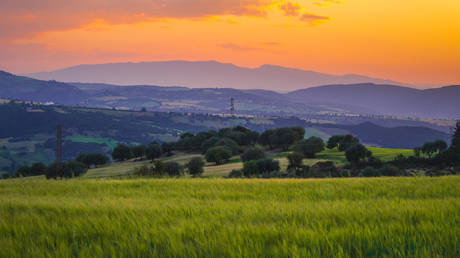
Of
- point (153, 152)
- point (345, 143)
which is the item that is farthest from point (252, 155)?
point (153, 152)

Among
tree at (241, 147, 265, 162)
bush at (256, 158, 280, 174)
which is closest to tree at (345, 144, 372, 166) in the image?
bush at (256, 158, 280, 174)

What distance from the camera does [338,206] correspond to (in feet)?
21.5

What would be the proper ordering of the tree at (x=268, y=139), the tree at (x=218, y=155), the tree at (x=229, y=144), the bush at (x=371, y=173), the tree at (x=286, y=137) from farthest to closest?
the tree at (x=268, y=139)
the tree at (x=286, y=137)
the tree at (x=229, y=144)
the tree at (x=218, y=155)
the bush at (x=371, y=173)

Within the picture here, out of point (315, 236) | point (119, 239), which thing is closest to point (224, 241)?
point (315, 236)

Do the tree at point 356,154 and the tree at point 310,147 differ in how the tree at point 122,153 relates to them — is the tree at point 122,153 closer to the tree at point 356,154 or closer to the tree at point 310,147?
the tree at point 310,147

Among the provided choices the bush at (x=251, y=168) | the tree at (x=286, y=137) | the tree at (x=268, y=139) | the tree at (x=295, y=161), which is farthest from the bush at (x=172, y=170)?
the tree at (x=268, y=139)

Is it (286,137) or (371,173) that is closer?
(371,173)

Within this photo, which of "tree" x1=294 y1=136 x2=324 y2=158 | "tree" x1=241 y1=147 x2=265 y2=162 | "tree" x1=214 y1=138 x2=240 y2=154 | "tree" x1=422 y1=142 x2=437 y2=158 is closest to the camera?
"tree" x1=422 y1=142 x2=437 y2=158

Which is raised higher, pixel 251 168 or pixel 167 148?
pixel 251 168

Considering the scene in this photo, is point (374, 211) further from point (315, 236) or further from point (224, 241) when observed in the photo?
point (224, 241)

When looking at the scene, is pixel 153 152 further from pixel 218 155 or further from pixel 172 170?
pixel 172 170

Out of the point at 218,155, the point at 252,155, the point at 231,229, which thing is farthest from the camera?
the point at 218,155

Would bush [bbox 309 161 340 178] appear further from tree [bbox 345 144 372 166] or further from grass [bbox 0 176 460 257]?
grass [bbox 0 176 460 257]

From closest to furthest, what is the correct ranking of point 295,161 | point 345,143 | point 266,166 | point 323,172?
point 323,172 → point 266,166 → point 295,161 → point 345,143
